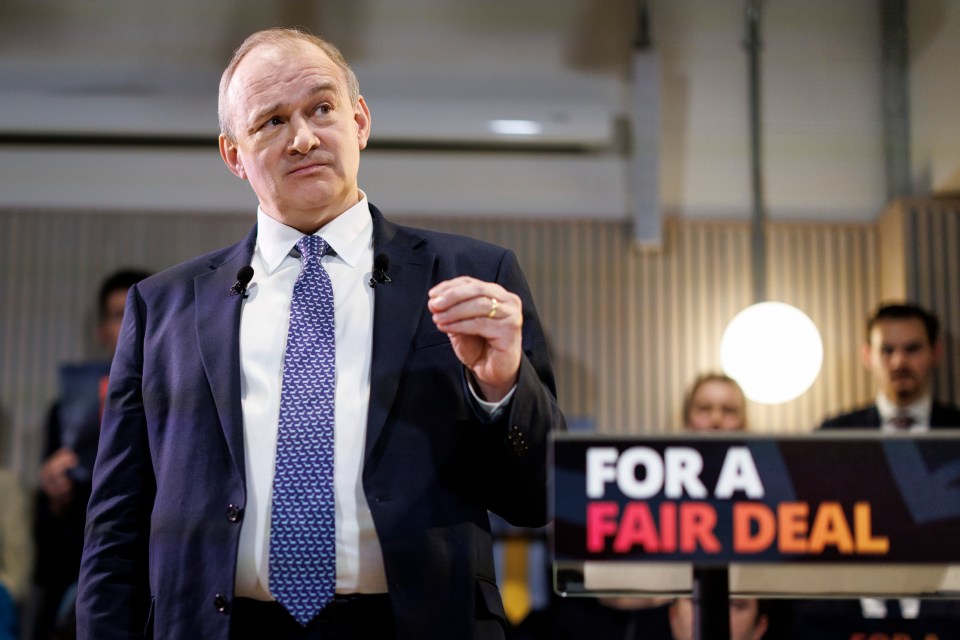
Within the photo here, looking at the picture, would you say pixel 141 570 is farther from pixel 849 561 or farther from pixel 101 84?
pixel 101 84

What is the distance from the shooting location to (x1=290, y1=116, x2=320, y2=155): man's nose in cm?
160

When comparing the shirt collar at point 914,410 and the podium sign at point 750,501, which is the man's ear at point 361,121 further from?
the shirt collar at point 914,410

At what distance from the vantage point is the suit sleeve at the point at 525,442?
1.35m

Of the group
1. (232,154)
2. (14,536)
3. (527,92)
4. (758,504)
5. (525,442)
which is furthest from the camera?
(527,92)

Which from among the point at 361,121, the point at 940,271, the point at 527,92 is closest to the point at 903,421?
the point at 940,271

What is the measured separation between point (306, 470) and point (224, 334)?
0.78 feet

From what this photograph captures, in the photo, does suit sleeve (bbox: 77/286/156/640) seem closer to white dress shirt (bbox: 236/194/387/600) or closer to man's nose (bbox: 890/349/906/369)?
white dress shirt (bbox: 236/194/387/600)

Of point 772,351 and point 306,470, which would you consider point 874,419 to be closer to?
point 772,351

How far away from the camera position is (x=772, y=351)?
478 centimetres

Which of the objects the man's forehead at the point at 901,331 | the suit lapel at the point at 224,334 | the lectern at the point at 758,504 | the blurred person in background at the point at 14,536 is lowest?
the blurred person in background at the point at 14,536

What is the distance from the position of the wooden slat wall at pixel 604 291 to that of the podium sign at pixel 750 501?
4069 millimetres

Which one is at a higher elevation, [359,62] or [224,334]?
[359,62]

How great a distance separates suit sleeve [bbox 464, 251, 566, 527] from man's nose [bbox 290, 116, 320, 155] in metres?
0.38

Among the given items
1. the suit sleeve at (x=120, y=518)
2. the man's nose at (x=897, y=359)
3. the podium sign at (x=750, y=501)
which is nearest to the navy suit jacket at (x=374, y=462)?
the suit sleeve at (x=120, y=518)
